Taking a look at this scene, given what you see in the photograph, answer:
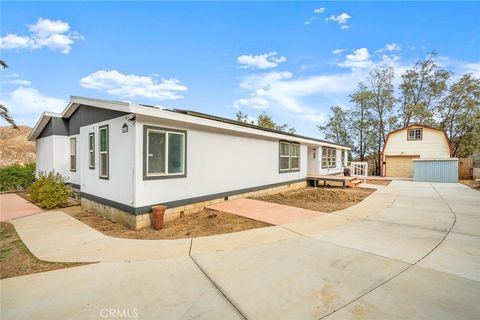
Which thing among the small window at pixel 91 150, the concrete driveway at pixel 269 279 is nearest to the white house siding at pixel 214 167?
the concrete driveway at pixel 269 279

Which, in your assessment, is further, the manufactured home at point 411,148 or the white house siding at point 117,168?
the manufactured home at point 411,148

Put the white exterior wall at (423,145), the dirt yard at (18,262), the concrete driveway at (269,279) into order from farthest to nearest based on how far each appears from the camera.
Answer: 1. the white exterior wall at (423,145)
2. the dirt yard at (18,262)
3. the concrete driveway at (269,279)

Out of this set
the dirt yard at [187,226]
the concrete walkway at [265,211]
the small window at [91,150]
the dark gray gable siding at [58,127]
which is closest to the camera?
the dirt yard at [187,226]

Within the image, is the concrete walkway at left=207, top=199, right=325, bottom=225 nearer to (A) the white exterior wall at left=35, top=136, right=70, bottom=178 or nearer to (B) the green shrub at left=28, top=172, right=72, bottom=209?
(B) the green shrub at left=28, top=172, right=72, bottom=209

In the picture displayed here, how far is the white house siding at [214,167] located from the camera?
19.4 feet

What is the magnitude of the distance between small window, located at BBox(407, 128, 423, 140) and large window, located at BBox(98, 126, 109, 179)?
24.3 metres

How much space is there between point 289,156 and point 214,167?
572 cm

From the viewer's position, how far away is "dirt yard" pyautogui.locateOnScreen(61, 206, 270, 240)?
5.26m

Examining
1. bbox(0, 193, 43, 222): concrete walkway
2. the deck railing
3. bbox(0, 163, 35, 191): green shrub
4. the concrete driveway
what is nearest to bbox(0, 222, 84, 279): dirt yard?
the concrete driveway

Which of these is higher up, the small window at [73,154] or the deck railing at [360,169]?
the small window at [73,154]

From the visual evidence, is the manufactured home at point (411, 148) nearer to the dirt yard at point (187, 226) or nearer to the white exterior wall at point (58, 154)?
the dirt yard at point (187, 226)

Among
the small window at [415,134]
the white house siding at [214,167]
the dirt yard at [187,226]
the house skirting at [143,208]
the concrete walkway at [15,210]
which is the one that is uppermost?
the small window at [415,134]

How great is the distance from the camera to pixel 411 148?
2091cm

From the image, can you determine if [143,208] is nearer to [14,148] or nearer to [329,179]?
[329,179]
